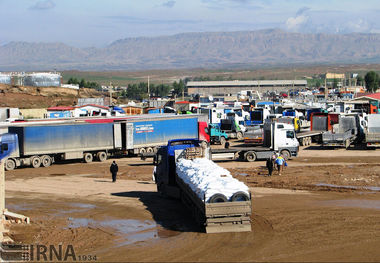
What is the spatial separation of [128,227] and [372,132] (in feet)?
96.1

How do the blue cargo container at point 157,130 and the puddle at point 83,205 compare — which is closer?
the puddle at point 83,205

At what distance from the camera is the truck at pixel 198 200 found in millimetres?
17328

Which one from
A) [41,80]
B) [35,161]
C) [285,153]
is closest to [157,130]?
[35,161]

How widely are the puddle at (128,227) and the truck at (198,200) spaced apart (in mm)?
1503

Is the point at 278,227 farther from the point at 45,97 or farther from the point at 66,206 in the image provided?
the point at 45,97

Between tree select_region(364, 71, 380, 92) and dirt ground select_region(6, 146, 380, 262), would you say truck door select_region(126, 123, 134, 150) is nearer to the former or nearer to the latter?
dirt ground select_region(6, 146, 380, 262)

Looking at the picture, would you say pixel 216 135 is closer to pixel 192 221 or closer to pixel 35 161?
pixel 35 161

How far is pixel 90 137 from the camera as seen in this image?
40.0 metres

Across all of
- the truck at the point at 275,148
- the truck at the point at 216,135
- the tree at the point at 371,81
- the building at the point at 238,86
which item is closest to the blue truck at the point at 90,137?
the truck at the point at 216,135

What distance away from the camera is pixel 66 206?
77.8ft

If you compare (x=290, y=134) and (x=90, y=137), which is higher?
(x=290, y=134)

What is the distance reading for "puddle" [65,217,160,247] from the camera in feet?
58.1

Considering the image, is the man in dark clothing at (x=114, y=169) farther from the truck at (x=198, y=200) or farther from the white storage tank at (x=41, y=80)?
the white storage tank at (x=41, y=80)

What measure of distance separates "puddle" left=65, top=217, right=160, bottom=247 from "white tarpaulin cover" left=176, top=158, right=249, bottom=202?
1.93 metres
